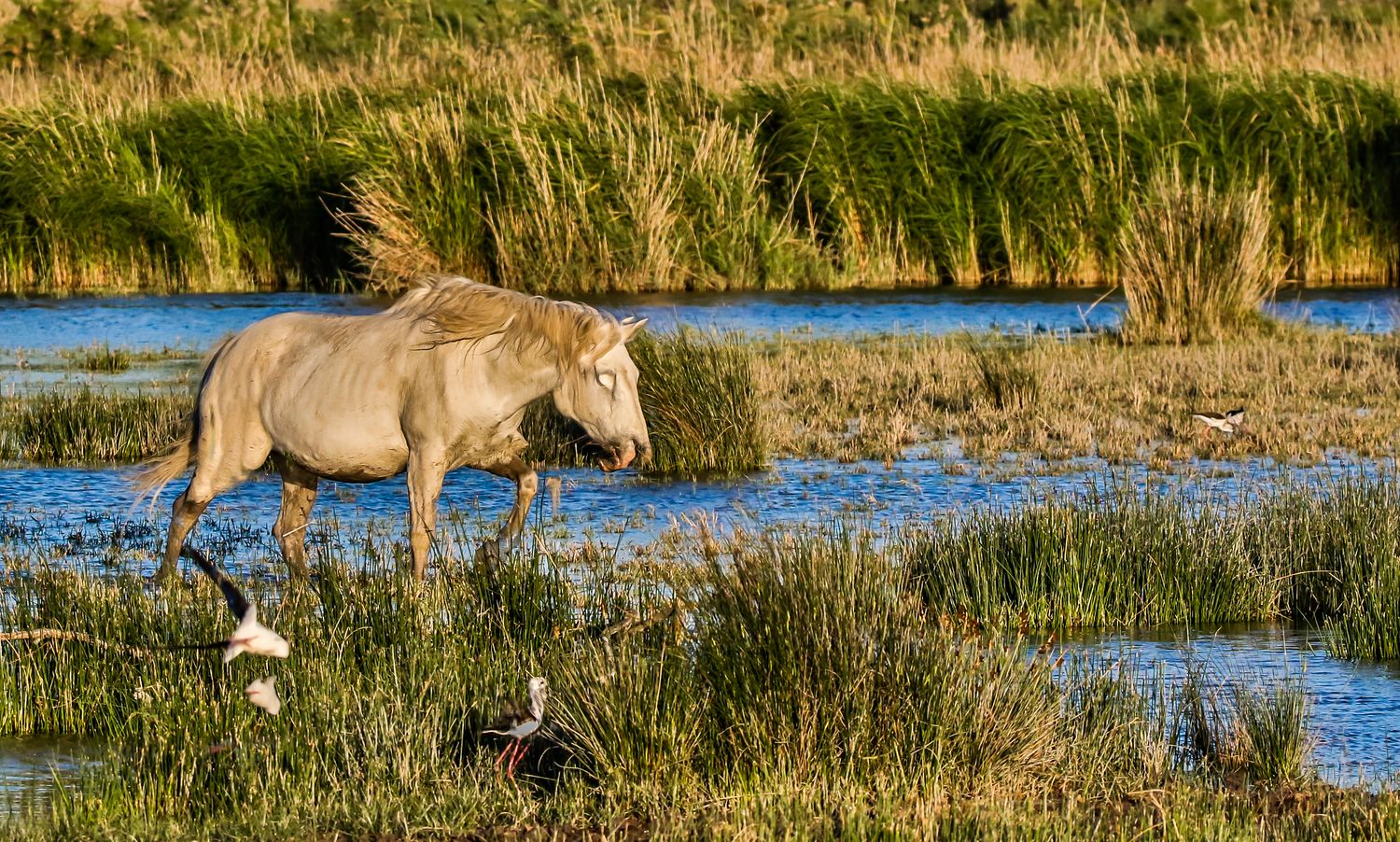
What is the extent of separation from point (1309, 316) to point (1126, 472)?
10005 millimetres

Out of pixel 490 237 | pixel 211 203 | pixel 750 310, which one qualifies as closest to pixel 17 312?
pixel 211 203

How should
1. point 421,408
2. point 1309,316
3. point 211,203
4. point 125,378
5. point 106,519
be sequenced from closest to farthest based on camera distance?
1. point 421,408
2. point 106,519
3. point 125,378
4. point 1309,316
5. point 211,203

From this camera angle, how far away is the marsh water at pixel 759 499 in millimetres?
6316

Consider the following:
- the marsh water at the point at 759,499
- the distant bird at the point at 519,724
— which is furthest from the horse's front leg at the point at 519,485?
the distant bird at the point at 519,724

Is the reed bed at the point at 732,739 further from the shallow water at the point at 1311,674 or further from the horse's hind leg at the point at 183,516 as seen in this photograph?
the horse's hind leg at the point at 183,516

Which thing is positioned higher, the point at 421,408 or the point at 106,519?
the point at 421,408

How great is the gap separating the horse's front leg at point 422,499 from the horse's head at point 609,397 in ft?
1.78

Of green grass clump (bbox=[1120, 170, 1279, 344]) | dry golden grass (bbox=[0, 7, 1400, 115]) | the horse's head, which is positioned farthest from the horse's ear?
dry golden grass (bbox=[0, 7, 1400, 115])

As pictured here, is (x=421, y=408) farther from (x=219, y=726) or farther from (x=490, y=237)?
(x=490, y=237)

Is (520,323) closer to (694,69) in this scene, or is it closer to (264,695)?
(264,695)

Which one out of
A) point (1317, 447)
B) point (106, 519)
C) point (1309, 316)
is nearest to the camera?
point (106, 519)

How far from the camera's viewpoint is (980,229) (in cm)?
2114

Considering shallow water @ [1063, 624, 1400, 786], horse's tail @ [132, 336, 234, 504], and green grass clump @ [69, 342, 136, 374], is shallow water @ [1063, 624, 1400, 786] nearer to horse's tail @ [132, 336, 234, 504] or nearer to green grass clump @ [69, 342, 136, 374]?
horse's tail @ [132, 336, 234, 504]

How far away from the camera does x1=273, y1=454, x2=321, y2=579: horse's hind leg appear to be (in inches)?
310
